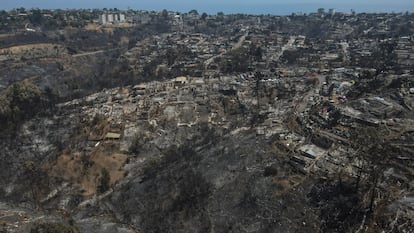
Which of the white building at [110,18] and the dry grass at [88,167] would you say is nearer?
the dry grass at [88,167]

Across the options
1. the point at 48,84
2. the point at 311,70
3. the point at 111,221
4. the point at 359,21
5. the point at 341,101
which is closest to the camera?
the point at 111,221

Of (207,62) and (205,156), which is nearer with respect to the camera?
(205,156)

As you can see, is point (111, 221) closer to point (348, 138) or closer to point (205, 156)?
point (205, 156)

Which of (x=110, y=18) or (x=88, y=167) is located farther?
(x=110, y=18)

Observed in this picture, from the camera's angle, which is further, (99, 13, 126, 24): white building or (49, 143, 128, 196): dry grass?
(99, 13, 126, 24): white building

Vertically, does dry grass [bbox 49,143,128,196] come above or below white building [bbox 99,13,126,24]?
below

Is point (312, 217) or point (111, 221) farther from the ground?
point (312, 217)

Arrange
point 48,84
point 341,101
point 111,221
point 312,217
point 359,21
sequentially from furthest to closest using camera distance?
point 359,21 < point 48,84 < point 341,101 < point 111,221 < point 312,217

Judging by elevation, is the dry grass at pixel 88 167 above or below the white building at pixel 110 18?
below

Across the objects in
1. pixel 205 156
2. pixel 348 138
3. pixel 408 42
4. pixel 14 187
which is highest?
pixel 408 42

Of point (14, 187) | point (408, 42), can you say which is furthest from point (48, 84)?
point (408, 42)

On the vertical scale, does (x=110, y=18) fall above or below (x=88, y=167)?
above
